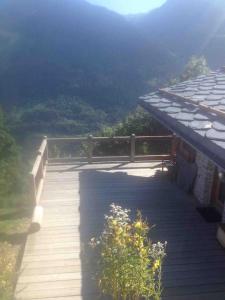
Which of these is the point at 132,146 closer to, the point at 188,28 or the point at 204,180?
the point at 204,180

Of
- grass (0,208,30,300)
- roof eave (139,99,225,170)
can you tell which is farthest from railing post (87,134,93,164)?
→ roof eave (139,99,225,170)

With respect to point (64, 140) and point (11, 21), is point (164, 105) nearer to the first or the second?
point (64, 140)

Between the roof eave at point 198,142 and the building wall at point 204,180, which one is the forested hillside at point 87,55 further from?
the roof eave at point 198,142

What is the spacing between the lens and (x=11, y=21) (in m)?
91.6

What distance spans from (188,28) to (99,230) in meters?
87.4

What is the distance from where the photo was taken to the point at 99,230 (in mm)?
7387

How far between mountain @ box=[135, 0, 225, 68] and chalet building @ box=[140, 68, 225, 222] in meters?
60.6

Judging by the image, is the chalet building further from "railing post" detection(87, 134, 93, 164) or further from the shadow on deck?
"railing post" detection(87, 134, 93, 164)

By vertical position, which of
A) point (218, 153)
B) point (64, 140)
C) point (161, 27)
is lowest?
point (64, 140)

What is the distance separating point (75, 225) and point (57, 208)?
3.40 ft

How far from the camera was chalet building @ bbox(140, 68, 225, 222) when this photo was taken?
5.86m


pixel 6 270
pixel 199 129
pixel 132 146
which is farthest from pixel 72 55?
pixel 6 270

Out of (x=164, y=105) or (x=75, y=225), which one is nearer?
(x=75, y=225)

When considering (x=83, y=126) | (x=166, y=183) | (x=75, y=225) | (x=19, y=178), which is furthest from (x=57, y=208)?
(x=83, y=126)
